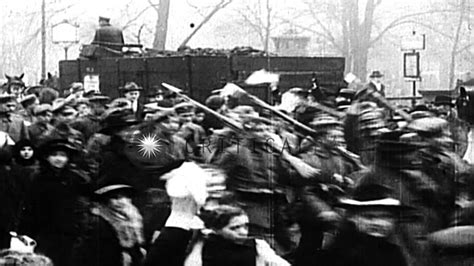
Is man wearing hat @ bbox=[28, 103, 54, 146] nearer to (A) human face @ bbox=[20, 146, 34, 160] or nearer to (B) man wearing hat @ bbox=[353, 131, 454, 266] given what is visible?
(A) human face @ bbox=[20, 146, 34, 160]

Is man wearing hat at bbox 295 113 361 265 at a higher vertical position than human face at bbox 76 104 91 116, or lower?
lower

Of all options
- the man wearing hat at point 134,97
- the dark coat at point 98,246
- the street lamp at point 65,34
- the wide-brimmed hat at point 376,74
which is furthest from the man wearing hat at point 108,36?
the wide-brimmed hat at point 376,74

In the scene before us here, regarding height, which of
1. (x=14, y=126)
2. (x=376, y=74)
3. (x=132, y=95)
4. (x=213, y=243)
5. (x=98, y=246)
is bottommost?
(x=98, y=246)

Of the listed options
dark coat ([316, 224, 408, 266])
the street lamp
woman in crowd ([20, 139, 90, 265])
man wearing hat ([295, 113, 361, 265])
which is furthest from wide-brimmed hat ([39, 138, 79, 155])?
dark coat ([316, 224, 408, 266])

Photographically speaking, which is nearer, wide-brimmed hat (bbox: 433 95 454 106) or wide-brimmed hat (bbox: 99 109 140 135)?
wide-brimmed hat (bbox: 433 95 454 106)

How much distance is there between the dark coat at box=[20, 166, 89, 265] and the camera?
577 centimetres

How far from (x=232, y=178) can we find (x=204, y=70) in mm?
608

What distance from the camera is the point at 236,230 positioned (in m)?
5.35

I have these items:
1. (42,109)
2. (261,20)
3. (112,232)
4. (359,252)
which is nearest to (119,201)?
(112,232)

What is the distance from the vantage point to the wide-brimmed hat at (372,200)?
16.3 ft

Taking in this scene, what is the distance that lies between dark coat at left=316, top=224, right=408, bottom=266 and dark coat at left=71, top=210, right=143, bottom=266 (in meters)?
1.22

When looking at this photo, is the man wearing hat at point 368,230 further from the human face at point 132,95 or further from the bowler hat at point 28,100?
the bowler hat at point 28,100

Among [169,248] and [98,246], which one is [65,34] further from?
[169,248]
